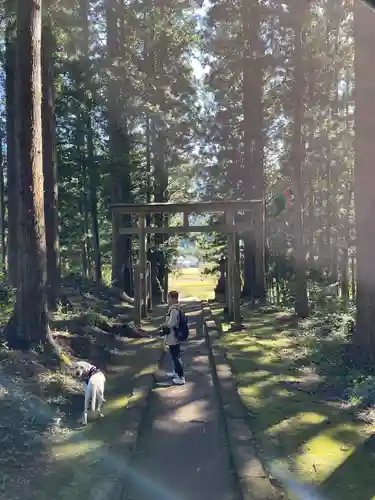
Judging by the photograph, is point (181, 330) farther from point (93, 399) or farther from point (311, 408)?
point (311, 408)

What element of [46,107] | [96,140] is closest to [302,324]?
[46,107]

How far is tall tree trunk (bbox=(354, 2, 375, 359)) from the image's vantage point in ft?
33.1

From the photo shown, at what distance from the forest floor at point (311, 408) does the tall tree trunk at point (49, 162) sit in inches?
184

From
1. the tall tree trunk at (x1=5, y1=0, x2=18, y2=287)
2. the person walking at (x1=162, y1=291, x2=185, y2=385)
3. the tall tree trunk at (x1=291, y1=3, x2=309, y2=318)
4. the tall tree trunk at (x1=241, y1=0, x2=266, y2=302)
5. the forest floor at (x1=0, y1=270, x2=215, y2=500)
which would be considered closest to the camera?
the forest floor at (x1=0, y1=270, x2=215, y2=500)

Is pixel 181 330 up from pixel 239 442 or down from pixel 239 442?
up

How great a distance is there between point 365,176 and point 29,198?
624 centimetres

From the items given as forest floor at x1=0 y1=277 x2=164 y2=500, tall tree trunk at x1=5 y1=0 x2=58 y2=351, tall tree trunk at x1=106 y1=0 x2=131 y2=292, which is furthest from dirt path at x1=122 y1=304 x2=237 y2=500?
tall tree trunk at x1=106 y1=0 x2=131 y2=292

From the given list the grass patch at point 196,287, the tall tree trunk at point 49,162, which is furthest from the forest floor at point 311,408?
the grass patch at point 196,287

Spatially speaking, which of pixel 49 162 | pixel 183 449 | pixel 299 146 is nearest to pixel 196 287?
pixel 299 146

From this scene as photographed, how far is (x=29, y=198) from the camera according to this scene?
9.32 m

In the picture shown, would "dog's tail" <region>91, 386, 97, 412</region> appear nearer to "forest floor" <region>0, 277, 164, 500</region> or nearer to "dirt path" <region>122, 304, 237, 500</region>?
"forest floor" <region>0, 277, 164, 500</region>

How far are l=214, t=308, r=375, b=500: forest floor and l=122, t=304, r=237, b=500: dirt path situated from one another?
58cm

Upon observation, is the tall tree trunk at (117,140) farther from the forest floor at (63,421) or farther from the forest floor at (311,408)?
the forest floor at (311,408)

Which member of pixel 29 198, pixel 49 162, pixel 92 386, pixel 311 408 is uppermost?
pixel 49 162
